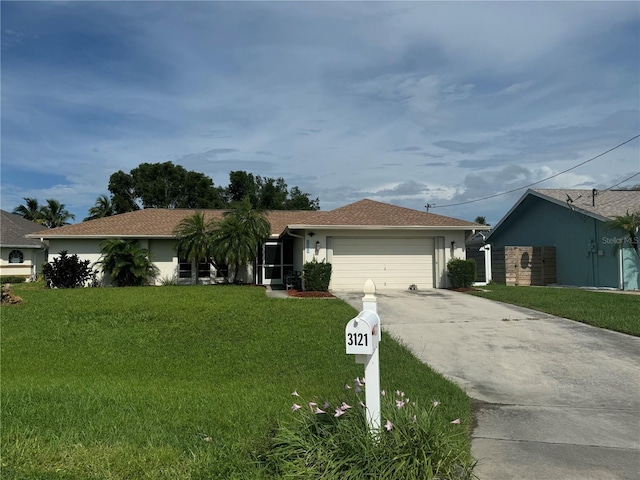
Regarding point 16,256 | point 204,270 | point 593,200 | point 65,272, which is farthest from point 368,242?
point 16,256

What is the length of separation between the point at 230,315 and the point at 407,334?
14.3 feet

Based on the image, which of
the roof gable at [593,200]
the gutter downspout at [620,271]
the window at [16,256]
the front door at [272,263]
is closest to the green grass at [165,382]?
the front door at [272,263]

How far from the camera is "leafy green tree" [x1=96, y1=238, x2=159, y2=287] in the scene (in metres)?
20.5

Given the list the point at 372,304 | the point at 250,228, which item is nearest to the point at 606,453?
the point at 372,304

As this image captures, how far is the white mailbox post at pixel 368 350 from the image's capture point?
3613 mm

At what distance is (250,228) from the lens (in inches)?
797

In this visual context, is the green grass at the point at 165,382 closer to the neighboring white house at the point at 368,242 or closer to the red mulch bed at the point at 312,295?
the red mulch bed at the point at 312,295

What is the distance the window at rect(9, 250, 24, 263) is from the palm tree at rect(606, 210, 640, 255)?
30443 mm

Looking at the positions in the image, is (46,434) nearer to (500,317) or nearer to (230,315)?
(230,315)

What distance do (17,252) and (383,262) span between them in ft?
73.3

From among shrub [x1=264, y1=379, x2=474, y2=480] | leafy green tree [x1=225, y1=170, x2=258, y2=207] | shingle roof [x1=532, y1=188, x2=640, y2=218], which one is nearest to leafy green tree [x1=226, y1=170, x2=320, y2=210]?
leafy green tree [x1=225, y1=170, x2=258, y2=207]

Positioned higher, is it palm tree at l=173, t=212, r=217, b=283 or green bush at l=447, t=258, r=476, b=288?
palm tree at l=173, t=212, r=217, b=283

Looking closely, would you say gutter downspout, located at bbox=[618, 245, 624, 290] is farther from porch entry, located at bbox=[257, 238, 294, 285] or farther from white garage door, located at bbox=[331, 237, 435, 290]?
porch entry, located at bbox=[257, 238, 294, 285]

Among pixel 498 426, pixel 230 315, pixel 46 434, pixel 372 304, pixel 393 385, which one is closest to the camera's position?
pixel 372 304
